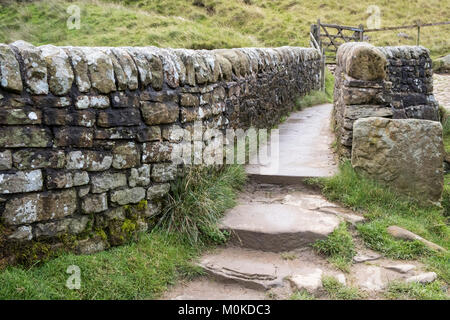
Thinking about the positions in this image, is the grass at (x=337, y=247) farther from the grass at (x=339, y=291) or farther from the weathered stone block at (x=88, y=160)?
the weathered stone block at (x=88, y=160)

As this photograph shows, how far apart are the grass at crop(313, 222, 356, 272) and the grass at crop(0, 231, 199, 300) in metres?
1.21

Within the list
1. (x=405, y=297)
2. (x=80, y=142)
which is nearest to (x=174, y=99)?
(x=80, y=142)

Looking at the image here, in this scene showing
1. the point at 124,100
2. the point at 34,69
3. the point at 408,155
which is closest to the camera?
the point at 34,69

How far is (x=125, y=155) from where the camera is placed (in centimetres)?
394

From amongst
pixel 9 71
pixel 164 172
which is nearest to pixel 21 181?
pixel 9 71

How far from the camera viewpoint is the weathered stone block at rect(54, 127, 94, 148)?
3.50 meters

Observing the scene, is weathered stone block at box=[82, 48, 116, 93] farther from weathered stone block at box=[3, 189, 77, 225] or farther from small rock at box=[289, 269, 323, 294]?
small rock at box=[289, 269, 323, 294]

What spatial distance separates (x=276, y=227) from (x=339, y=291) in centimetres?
98

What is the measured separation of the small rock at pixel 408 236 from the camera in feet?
14.3

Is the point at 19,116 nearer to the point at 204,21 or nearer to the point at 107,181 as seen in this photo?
the point at 107,181

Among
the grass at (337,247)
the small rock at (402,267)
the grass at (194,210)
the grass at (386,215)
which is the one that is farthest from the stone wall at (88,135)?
the small rock at (402,267)

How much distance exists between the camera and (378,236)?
4430 millimetres

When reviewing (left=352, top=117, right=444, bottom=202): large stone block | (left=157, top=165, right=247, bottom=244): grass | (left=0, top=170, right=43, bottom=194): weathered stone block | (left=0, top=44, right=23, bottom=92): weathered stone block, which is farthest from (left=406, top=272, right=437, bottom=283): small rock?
(left=0, top=44, right=23, bottom=92): weathered stone block

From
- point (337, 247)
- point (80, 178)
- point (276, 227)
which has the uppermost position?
point (80, 178)
